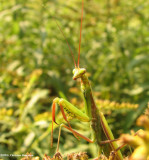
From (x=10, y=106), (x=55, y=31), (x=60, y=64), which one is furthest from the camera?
(x=55, y=31)

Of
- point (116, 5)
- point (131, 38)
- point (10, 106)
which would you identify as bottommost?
point (10, 106)

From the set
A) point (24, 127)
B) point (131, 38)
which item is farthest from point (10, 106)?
point (131, 38)

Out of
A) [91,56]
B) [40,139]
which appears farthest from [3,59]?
[40,139]

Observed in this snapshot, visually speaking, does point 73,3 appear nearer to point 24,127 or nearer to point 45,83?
point 45,83

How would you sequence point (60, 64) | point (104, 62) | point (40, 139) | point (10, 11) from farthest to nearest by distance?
point (60, 64)
point (104, 62)
point (10, 11)
point (40, 139)

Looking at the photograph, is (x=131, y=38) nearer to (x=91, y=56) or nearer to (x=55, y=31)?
(x=91, y=56)

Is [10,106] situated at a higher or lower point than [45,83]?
lower

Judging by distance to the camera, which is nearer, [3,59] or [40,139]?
[40,139]
